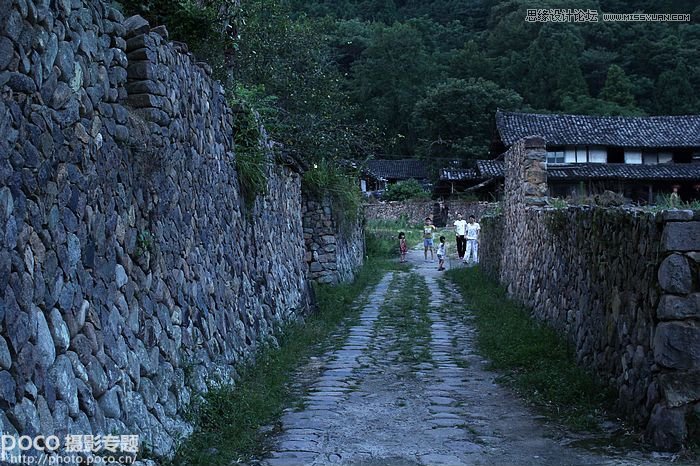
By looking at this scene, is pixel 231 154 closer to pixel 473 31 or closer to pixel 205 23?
pixel 205 23

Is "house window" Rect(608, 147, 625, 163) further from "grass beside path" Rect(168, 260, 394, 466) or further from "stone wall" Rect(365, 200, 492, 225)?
"grass beside path" Rect(168, 260, 394, 466)

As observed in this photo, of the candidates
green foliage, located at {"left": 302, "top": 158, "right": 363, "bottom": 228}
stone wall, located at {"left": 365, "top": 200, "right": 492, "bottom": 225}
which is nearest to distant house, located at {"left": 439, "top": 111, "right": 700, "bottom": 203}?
stone wall, located at {"left": 365, "top": 200, "right": 492, "bottom": 225}

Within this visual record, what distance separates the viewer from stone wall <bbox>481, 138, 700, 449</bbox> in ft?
17.2

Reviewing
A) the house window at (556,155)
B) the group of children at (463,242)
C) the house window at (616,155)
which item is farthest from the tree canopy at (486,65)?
the group of children at (463,242)

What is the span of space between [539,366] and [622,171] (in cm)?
3697

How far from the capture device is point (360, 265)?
2292 cm

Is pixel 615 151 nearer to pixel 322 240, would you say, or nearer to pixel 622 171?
pixel 622 171

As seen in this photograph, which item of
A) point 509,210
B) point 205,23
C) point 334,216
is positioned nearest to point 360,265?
point 334,216

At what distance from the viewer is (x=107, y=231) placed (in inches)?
186

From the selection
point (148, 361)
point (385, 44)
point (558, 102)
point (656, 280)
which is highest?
point (385, 44)

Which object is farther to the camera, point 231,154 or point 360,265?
point 360,265

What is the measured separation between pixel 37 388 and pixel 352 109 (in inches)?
884

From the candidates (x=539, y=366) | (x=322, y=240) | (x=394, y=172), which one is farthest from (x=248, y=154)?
(x=394, y=172)

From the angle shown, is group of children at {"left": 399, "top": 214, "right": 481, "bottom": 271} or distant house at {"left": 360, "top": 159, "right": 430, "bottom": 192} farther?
distant house at {"left": 360, "top": 159, "right": 430, "bottom": 192}
